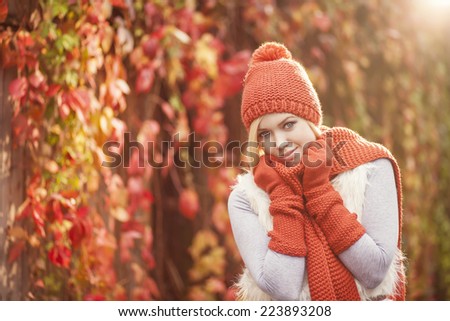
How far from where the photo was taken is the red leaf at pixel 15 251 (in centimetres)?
274

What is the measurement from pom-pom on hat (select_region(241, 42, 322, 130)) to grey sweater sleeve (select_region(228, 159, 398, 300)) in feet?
0.92

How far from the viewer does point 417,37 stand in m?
5.20

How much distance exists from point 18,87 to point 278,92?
4.15 feet

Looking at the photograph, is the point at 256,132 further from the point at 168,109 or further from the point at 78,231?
the point at 168,109

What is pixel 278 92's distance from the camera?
1970 mm

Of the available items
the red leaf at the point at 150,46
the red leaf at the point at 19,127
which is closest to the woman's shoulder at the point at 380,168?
the red leaf at the point at 19,127

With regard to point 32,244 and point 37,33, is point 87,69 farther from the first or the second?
point 32,244

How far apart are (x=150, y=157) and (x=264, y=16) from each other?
1.22 m

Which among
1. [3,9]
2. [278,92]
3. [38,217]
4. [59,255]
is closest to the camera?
[278,92]

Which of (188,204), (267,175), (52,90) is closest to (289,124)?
(267,175)

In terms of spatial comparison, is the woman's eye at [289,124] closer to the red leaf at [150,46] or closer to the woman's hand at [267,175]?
the woman's hand at [267,175]

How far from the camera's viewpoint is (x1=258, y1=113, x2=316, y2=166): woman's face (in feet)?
6.48
